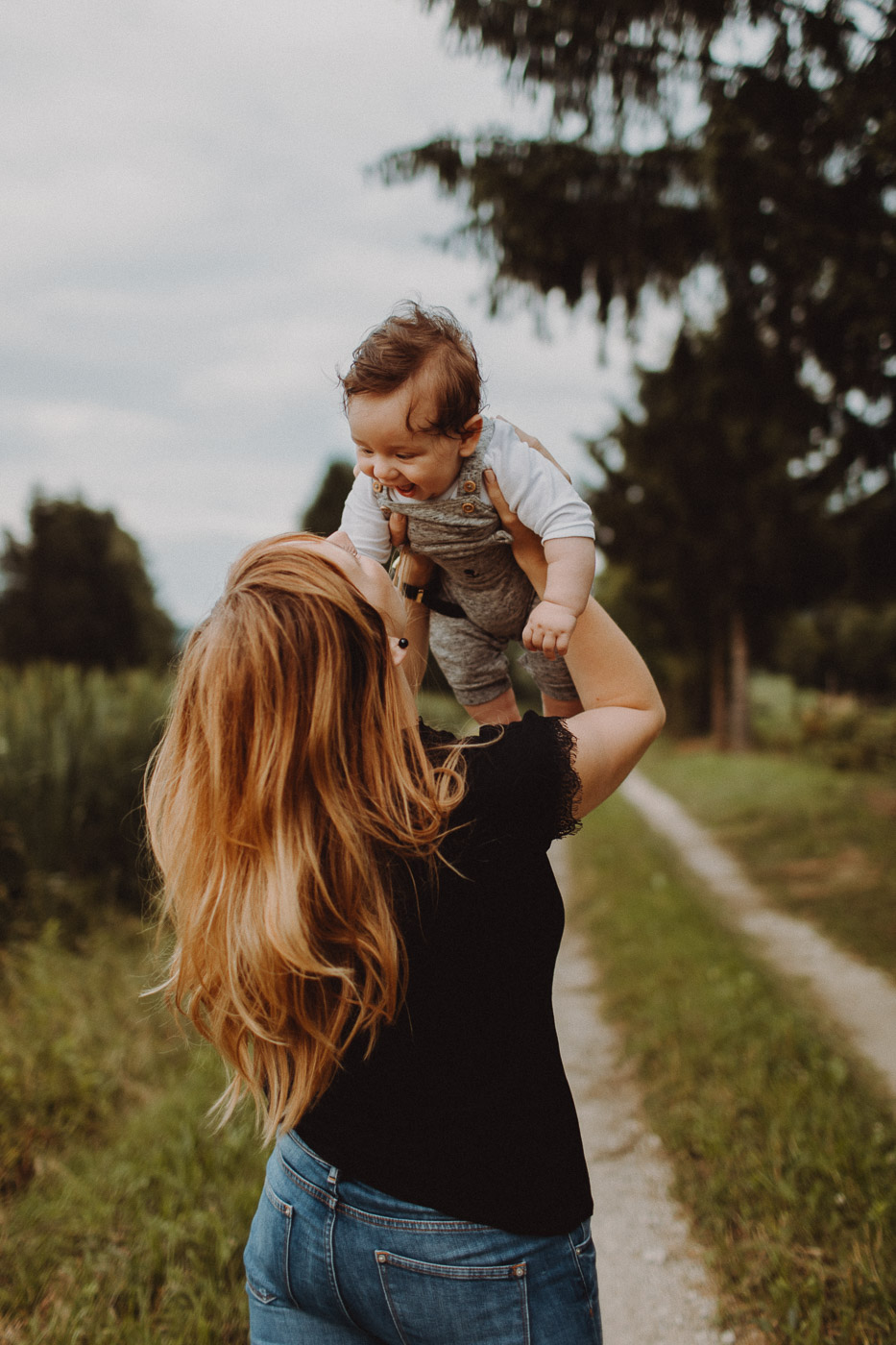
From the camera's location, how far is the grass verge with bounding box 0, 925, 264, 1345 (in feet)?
8.14

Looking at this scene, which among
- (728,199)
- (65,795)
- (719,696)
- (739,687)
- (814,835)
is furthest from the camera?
(719,696)

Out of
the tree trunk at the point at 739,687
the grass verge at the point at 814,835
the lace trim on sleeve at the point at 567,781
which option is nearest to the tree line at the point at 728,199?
the grass verge at the point at 814,835

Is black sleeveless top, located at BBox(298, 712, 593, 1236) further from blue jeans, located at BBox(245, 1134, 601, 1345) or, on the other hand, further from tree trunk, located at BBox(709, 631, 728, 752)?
tree trunk, located at BBox(709, 631, 728, 752)

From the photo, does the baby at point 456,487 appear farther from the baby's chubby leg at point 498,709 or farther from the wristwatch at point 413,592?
the baby's chubby leg at point 498,709

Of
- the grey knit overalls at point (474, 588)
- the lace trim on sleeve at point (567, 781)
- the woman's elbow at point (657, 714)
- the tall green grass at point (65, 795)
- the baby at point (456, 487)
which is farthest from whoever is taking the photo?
the tall green grass at point (65, 795)

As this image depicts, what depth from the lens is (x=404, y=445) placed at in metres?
1.73

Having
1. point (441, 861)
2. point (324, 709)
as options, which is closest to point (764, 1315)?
point (441, 861)

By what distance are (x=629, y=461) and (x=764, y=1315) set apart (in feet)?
55.3

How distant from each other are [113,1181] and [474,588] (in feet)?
8.26

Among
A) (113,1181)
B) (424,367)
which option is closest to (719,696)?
(113,1181)

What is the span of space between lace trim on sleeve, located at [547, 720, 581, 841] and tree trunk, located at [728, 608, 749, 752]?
57.0 ft

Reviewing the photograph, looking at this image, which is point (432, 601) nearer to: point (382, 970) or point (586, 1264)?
point (382, 970)

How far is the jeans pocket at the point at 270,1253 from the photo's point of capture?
4.33ft

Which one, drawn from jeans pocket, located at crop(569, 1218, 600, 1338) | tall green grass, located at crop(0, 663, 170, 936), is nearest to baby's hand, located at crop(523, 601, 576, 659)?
jeans pocket, located at crop(569, 1218, 600, 1338)
